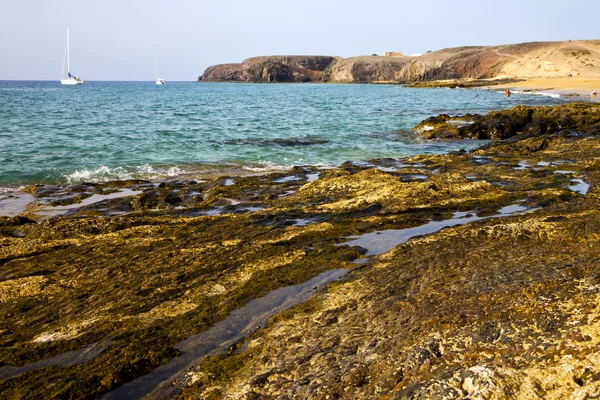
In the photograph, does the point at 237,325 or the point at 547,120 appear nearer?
the point at 237,325

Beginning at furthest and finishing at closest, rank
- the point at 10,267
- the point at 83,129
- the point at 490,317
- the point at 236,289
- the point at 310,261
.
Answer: the point at 83,129 < the point at 10,267 < the point at 310,261 < the point at 236,289 < the point at 490,317

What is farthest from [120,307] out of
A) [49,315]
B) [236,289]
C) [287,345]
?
[287,345]

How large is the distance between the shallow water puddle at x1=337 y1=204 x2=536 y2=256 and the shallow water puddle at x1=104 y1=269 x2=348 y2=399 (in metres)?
0.98

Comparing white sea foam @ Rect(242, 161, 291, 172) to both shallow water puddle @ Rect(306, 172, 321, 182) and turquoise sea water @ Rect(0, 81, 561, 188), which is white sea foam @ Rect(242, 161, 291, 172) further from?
shallow water puddle @ Rect(306, 172, 321, 182)

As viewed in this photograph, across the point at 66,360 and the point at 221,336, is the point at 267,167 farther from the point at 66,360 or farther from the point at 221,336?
the point at 66,360

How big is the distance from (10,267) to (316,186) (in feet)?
18.2

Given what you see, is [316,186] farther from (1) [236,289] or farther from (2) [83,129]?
(2) [83,129]

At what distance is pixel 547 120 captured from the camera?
2077 cm

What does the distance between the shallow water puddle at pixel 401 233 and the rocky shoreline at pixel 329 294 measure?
0.13 ft

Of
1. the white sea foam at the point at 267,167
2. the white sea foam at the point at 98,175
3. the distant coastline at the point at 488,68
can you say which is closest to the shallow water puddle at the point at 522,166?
the white sea foam at the point at 267,167

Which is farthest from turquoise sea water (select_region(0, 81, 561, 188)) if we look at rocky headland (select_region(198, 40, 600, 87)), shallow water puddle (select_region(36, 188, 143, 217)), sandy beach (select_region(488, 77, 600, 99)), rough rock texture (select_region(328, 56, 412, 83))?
rough rock texture (select_region(328, 56, 412, 83))

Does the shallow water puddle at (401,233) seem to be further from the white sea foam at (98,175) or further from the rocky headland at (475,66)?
the rocky headland at (475,66)

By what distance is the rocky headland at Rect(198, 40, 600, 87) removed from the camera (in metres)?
88.8

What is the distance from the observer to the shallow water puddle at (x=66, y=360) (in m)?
3.77
